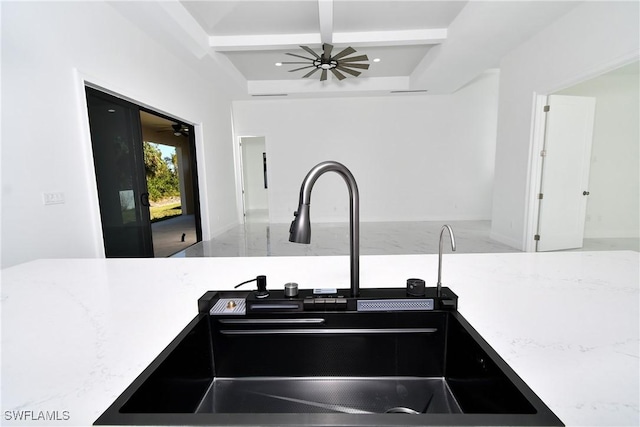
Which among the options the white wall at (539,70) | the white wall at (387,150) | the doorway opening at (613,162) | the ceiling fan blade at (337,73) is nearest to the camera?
the white wall at (539,70)

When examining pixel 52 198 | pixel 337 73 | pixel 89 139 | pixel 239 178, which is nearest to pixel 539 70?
pixel 337 73

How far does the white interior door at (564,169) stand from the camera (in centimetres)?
399

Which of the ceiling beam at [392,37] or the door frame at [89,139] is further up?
the ceiling beam at [392,37]

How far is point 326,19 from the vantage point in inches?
145

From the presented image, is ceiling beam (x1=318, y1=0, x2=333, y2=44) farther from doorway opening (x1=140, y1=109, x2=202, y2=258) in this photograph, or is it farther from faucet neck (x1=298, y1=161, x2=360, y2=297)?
faucet neck (x1=298, y1=161, x2=360, y2=297)

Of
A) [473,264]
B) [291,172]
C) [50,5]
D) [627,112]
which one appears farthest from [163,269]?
[627,112]

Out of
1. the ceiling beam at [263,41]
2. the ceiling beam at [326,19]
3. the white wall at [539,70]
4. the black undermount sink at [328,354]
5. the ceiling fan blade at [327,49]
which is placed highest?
the ceiling beam at [263,41]

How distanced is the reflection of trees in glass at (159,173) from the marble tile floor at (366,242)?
1.76 m

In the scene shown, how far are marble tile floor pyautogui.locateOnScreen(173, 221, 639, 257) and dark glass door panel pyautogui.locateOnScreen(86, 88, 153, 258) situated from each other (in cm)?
117

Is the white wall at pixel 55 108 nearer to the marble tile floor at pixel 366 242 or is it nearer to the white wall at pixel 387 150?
the marble tile floor at pixel 366 242

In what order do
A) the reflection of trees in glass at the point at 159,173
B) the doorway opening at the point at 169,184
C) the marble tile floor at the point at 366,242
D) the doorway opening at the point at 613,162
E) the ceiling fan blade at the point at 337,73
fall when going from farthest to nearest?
the reflection of trees in glass at the point at 159,173
the doorway opening at the point at 169,184
the ceiling fan blade at the point at 337,73
the doorway opening at the point at 613,162
the marble tile floor at the point at 366,242

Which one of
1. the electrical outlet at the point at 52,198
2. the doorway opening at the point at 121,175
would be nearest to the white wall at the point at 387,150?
the doorway opening at the point at 121,175

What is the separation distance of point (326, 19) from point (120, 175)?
320cm

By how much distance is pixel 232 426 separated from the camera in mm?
386
